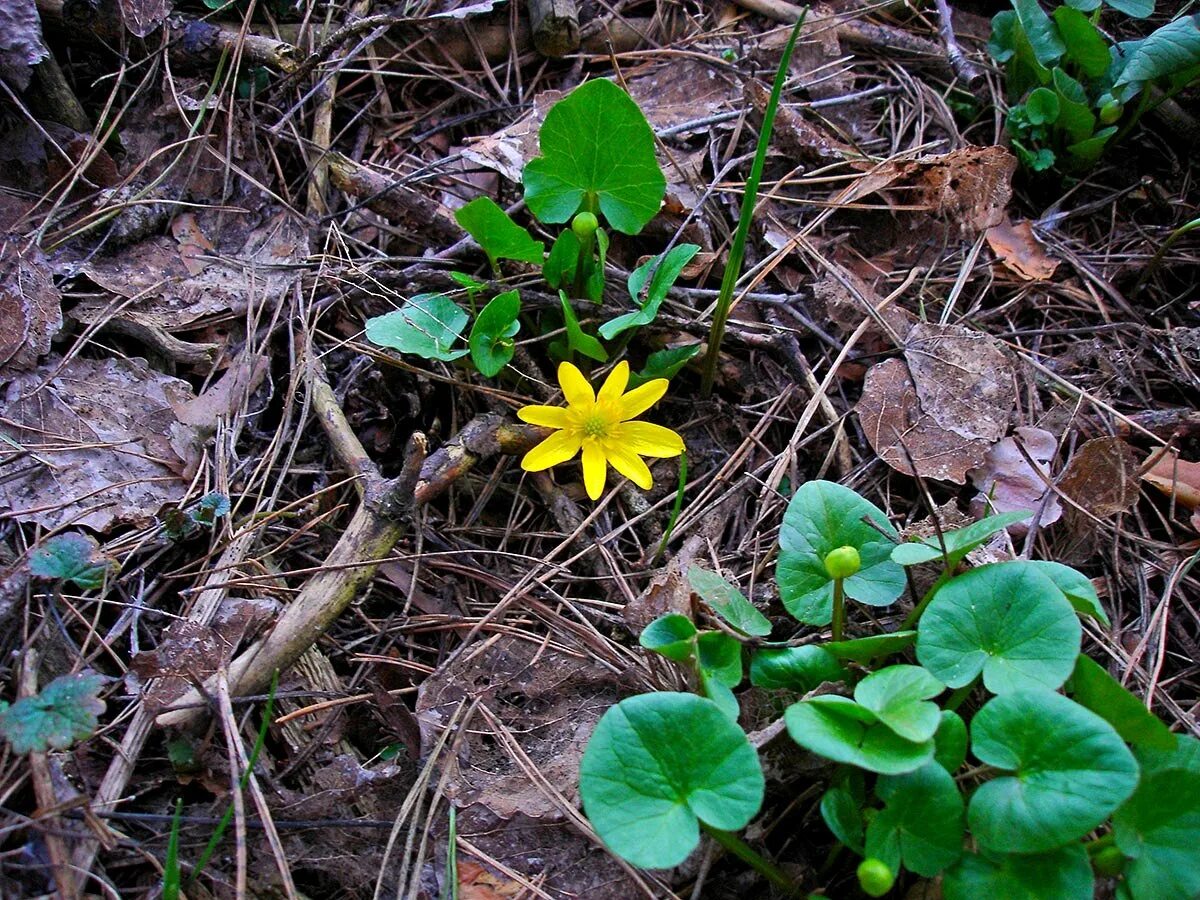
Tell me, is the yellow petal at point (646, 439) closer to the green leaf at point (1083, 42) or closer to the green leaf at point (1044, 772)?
the green leaf at point (1044, 772)

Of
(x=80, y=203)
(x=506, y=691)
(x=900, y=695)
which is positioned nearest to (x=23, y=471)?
(x=80, y=203)

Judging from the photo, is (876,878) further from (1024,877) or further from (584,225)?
(584,225)

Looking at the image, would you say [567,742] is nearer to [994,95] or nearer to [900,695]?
[900,695]

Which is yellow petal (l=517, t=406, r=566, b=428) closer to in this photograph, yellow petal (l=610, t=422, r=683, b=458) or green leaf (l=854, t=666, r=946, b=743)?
yellow petal (l=610, t=422, r=683, b=458)

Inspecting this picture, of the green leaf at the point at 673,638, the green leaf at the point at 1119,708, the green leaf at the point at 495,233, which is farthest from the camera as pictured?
Result: the green leaf at the point at 495,233

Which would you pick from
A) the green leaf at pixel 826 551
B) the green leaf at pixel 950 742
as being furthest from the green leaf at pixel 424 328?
the green leaf at pixel 950 742

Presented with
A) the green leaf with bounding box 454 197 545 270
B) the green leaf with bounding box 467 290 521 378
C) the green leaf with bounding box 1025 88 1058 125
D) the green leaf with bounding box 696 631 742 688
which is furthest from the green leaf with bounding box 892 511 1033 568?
the green leaf with bounding box 1025 88 1058 125
